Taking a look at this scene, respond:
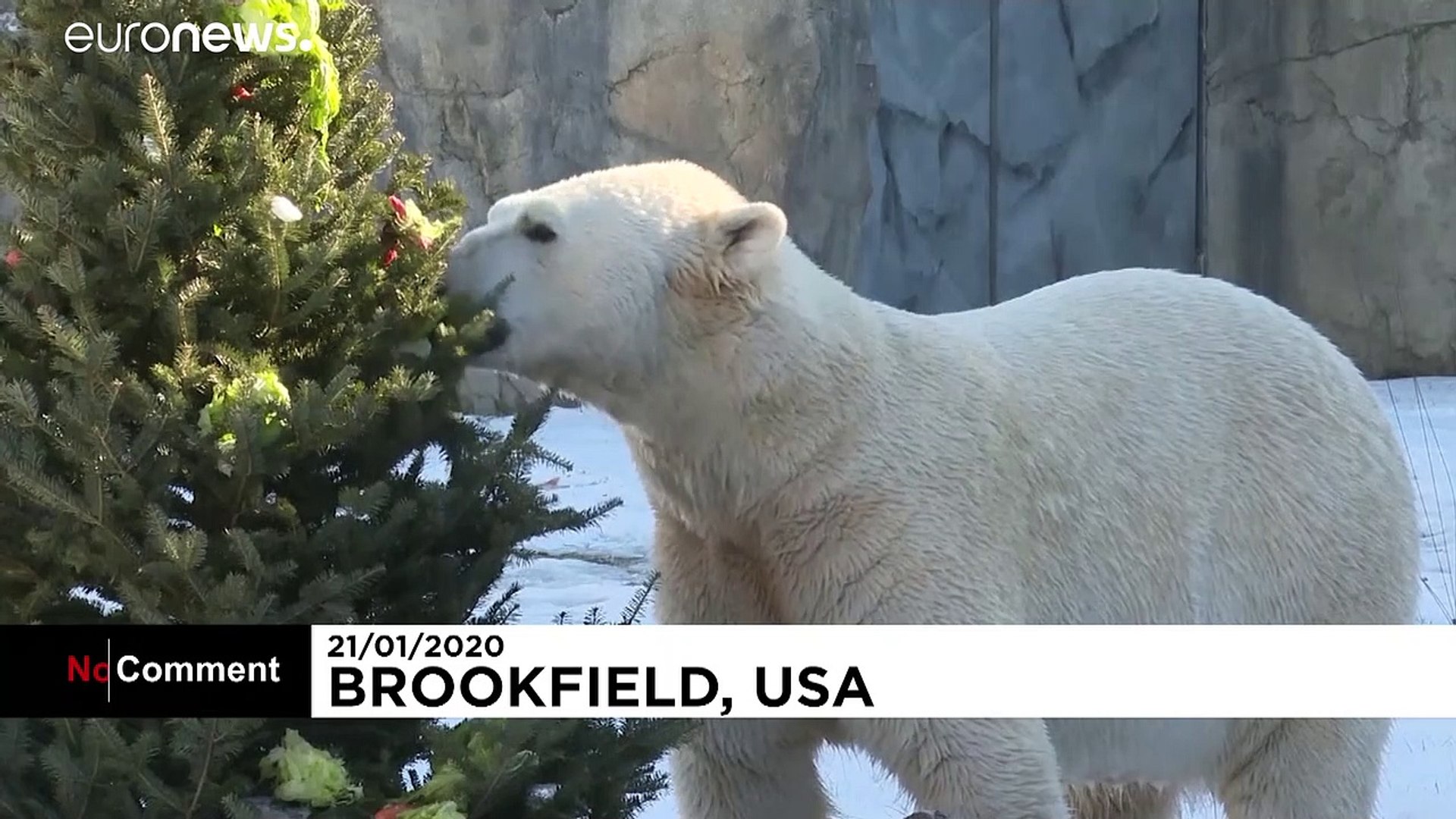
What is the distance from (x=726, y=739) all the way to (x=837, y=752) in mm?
1229

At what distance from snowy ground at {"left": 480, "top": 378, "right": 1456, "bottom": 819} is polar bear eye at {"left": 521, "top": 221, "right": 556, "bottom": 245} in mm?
400

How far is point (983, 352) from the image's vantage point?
2221 millimetres

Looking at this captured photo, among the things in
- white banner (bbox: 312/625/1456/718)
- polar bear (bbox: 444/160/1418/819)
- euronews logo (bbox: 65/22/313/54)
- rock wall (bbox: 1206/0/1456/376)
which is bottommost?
white banner (bbox: 312/625/1456/718)

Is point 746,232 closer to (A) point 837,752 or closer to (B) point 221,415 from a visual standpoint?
(B) point 221,415

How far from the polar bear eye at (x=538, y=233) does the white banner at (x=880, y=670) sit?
43 centimetres

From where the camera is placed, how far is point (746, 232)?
78.5 inches

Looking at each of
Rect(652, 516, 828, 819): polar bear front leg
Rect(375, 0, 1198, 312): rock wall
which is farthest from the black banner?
Rect(375, 0, 1198, 312): rock wall

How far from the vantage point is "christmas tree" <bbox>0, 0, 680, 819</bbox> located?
1525mm

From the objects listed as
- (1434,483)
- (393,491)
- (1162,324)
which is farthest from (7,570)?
(1434,483)

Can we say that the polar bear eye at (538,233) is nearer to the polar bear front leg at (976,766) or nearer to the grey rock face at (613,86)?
the polar bear front leg at (976,766)

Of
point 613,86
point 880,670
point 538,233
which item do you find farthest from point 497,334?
point 613,86

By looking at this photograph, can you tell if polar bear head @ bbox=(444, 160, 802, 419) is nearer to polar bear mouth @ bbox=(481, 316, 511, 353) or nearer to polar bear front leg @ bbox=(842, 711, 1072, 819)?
polar bear mouth @ bbox=(481, 316, 511, 353)

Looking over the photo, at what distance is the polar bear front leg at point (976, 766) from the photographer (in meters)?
2.01

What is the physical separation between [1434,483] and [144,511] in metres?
3.91
